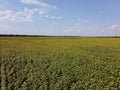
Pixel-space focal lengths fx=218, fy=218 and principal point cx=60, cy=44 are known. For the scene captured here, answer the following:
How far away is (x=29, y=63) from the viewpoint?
25312 millimetres

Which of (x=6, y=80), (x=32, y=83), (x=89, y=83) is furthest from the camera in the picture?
(x=6, y=80)

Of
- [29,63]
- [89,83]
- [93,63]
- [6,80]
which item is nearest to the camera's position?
[89,83]

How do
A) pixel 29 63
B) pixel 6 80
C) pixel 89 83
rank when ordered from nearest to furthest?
pixel 89 83 → pixel 6 80 → pixel 29 63

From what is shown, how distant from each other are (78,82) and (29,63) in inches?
349

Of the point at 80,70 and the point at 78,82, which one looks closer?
the point at 78,82

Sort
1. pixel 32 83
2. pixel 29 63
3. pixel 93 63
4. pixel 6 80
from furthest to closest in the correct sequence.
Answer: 1. pixel 29 63
2. pixel 93 63
3. pixel 6 80
4. pixel 32 83

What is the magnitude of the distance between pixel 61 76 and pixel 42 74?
216cm

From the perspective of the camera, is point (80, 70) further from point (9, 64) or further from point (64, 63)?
point (9, 64)

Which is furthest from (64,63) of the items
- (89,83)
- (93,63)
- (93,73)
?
(89,83)

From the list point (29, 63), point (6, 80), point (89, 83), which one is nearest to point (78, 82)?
point (89, 83)

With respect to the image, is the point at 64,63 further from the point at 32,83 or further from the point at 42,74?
the point at 32,83

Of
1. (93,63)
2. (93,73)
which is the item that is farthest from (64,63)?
(93,73)

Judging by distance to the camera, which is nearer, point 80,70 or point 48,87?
point 48,87

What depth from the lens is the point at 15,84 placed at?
1931 cm
